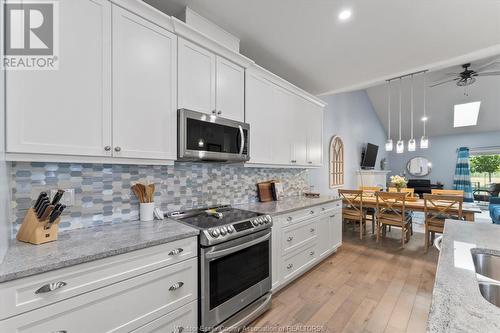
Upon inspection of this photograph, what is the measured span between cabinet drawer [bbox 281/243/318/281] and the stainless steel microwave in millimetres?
1199

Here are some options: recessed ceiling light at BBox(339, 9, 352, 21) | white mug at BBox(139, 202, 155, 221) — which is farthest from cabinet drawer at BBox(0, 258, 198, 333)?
recessed ceiling light at BBox(339, 9, 352, 21)

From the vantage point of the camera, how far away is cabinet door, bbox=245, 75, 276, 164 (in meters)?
2.43

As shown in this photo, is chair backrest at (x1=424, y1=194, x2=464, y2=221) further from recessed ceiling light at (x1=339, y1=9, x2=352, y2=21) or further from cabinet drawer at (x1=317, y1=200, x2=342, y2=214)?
recessed ceiling light at (x1=339, y1=9, x2=352, y2=21)

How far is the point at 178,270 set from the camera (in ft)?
4.71

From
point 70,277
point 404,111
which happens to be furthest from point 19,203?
point 404,111

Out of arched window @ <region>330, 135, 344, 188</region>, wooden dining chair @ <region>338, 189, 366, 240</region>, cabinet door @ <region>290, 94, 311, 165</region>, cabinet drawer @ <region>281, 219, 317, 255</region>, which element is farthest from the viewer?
arched window @ <region>330, 135, 344, 188</region>

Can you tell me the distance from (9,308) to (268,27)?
8.76 feet

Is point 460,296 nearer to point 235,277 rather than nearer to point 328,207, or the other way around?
point 235,277

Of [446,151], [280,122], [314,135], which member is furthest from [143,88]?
[446,151]

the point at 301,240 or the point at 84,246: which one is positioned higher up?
the point at 84,246

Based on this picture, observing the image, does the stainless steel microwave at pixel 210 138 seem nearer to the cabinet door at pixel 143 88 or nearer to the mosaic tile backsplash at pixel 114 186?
the cabinet door at pixel 143 88

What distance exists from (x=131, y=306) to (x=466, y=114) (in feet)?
33.4

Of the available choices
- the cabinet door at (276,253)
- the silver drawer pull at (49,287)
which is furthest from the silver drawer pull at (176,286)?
the cabinet door at (276,253)

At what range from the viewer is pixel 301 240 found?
8.46 ft
